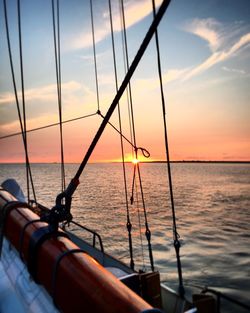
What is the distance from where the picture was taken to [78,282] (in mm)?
1832

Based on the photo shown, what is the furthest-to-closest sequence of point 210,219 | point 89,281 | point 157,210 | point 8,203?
point 157,210 < point 210,219 < point 8,203 < point 89,281

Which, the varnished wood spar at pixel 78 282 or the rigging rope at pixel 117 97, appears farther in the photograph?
the rigging rope at pixel 117 97

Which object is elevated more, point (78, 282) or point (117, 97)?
point (117, 97)

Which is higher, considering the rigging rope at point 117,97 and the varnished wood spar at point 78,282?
the rigging rope at point 117,97

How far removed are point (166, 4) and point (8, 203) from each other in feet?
9.94

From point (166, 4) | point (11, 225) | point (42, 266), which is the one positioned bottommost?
point (42, 266)

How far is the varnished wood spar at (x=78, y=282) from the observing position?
158 cm

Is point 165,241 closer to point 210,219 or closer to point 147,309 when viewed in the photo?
point 210,219

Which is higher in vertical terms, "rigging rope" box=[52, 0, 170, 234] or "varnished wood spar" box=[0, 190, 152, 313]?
"rigging rope" box=[52, 0, 170, 234]

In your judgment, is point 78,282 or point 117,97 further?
point 117,97

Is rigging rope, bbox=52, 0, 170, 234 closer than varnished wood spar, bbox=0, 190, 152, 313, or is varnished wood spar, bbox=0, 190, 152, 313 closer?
varnished wood spar, bbox=0, 190, 152, 313

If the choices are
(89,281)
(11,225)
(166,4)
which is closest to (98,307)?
(89,281)

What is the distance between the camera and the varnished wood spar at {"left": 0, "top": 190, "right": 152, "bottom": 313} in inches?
62.3

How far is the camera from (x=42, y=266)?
2.32 m
